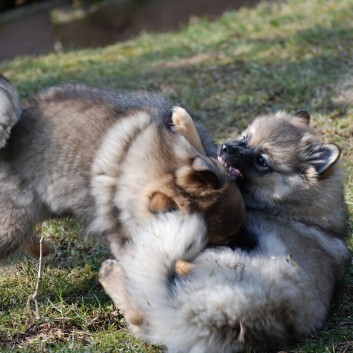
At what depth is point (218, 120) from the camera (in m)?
6.23

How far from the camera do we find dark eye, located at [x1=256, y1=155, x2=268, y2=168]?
4.14 m

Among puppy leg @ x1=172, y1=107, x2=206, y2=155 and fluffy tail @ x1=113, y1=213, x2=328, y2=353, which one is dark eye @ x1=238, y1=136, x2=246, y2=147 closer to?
puppy leg @ x1=172, y1=107, x2=206, y2=155

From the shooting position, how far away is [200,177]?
3412mm

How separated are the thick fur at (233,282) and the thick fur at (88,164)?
0.98 ft

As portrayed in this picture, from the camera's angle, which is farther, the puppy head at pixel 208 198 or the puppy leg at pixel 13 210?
the puppy leg at pixel 13 210

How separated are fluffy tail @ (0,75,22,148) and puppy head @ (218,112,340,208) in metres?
1.27

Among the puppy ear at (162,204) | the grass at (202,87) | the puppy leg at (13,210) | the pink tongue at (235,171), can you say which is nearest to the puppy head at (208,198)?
the puppy ear at (162,204)

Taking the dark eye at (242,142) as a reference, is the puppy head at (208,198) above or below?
above

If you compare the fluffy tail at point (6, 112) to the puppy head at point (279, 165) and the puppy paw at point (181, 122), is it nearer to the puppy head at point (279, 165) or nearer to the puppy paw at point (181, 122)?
the puppy paw at point (181, 122)

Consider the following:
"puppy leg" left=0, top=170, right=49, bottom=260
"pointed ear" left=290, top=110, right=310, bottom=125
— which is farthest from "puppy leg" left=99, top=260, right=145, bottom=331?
"pointed ear" left=290, top=110, right=310, bottom=125

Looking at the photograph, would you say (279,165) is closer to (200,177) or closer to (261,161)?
(261,161)

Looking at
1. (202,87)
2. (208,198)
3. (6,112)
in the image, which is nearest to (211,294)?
(208,198)

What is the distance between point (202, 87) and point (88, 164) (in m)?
3.35

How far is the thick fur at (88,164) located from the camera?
3646mm
